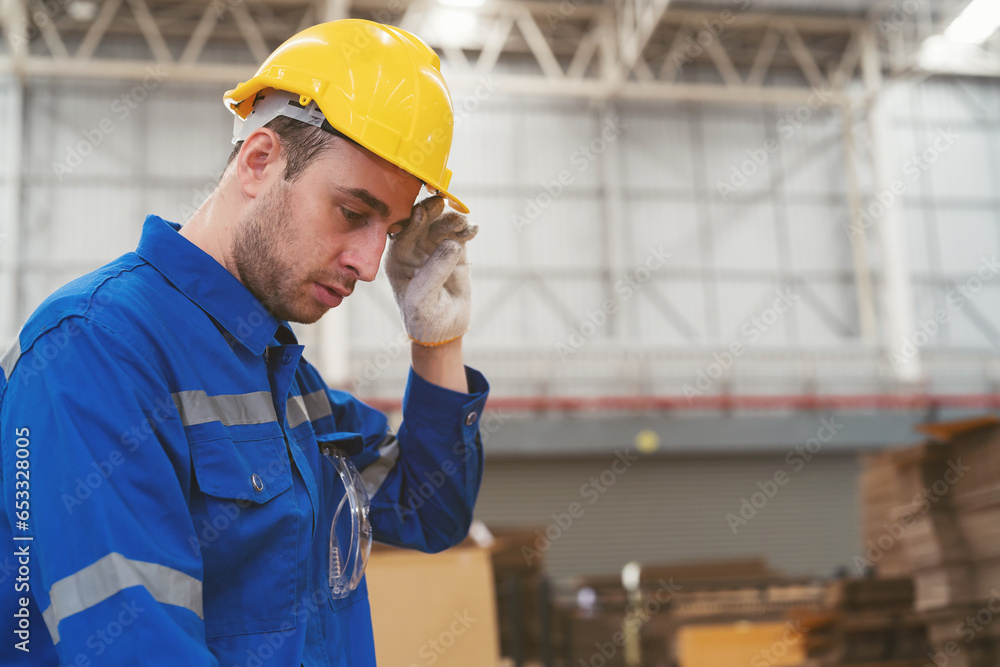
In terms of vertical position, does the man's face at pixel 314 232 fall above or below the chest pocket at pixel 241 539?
above

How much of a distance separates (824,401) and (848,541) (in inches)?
96.4

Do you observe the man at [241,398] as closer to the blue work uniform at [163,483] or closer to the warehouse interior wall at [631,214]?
the blue work uniform at [163,483]

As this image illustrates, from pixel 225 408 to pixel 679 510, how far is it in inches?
545

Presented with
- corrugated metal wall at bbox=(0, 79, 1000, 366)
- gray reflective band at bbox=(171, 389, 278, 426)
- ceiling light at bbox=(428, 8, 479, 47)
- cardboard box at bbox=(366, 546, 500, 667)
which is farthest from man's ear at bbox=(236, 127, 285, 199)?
ceiling light at bbox=(428, 8, 479, 47)

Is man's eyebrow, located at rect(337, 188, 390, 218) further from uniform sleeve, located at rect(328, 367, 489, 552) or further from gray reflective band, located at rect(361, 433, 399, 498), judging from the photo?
gray reflective band, located at rect(361, 433, 399, 498)

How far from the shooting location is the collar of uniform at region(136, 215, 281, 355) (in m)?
1.49

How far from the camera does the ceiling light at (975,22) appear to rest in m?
15.3

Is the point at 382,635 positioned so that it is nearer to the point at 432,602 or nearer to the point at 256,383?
the point at 432,602

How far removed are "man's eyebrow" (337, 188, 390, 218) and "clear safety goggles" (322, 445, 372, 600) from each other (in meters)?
0.52

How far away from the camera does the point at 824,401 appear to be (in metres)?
14.9

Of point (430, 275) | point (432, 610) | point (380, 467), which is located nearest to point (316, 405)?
point (380, 467)

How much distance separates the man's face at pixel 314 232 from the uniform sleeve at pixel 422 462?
0.49 meters

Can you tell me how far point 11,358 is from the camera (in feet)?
4.36

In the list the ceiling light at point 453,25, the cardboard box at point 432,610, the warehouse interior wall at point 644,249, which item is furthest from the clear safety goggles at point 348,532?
the ceiling light at point 453,25
